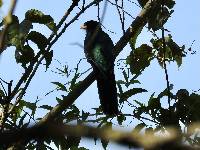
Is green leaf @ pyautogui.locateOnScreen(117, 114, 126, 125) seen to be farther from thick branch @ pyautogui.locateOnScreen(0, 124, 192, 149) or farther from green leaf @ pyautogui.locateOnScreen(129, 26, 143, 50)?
thick branch @ pyautogui.locateOnScreen(0, 124, 192, 149)

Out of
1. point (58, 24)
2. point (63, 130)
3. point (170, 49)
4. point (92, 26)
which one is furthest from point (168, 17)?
point (92, 26)

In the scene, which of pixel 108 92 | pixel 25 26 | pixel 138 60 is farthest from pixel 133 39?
pixel 25 26

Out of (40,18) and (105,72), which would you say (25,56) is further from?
(105,72)

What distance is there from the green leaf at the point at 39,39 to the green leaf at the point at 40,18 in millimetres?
108

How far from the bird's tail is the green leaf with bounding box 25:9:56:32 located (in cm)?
117

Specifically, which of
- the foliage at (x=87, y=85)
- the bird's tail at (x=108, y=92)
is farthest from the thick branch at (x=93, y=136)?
the bird's tail at (x=108, y=92)

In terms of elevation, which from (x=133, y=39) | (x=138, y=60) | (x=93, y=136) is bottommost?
(x=93, y=136)

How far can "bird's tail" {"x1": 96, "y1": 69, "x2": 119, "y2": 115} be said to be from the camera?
3.48 meters

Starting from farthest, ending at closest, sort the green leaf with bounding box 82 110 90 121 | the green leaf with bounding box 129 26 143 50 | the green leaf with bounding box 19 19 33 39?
the green leaf with bounding box 129 26 143 50 < the green leaf with bounding box 82 110 90 121 < the green leaf with bounding box 19 19 33 39

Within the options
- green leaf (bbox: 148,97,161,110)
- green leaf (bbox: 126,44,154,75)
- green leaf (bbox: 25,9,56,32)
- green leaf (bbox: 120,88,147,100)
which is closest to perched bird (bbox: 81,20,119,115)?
green leaf (bbox: 120,88,147,100)

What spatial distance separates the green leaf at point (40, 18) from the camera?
2396 millimetres

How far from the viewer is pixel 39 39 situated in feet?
8.29

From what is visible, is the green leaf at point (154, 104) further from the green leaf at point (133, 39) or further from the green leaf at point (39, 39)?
the green leaf at point (39, 39)

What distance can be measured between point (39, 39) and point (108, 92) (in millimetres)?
1652
